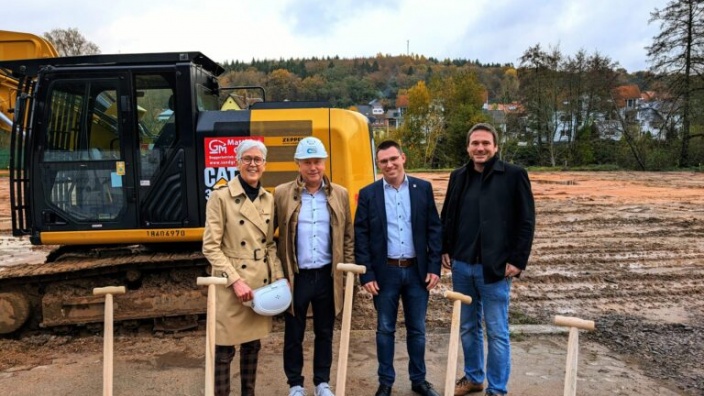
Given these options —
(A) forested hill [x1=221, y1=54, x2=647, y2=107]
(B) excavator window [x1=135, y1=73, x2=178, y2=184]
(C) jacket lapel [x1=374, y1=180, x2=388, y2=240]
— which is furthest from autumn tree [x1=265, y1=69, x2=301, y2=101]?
(A) forested hill [x1=221, y1=54, x2=647, y2=107]

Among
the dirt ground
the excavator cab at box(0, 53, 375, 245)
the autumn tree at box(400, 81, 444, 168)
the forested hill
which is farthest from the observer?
the forested hill

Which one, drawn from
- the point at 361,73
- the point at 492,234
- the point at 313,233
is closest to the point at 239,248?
the point at 313,233

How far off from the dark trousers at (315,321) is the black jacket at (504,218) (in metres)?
1.20

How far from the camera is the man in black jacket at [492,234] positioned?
376 cm

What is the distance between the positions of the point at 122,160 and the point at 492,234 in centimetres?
370

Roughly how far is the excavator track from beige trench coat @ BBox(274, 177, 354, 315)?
6.70ft

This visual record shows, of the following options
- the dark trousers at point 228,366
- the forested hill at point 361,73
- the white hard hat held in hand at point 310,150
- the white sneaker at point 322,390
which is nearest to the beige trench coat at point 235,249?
the dark trousers at point 228,366

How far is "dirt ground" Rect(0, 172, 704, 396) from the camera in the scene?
4.50 meters

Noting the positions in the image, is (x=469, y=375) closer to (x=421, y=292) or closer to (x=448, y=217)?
(x=421, y=292)

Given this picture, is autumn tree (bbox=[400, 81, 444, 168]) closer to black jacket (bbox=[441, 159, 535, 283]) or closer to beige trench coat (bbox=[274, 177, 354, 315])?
black jacket (bbox=[441, 159, 535, 283])

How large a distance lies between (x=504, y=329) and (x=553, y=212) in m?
11.5

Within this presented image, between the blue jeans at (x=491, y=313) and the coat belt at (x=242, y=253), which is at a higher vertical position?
the coat belt at (x=242, y=253)

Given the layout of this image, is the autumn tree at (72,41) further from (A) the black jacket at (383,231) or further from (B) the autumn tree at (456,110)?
(A) the black jacket at (383,231)

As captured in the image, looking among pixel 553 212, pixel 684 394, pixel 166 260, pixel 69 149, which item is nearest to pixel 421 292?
pixel 684 394
